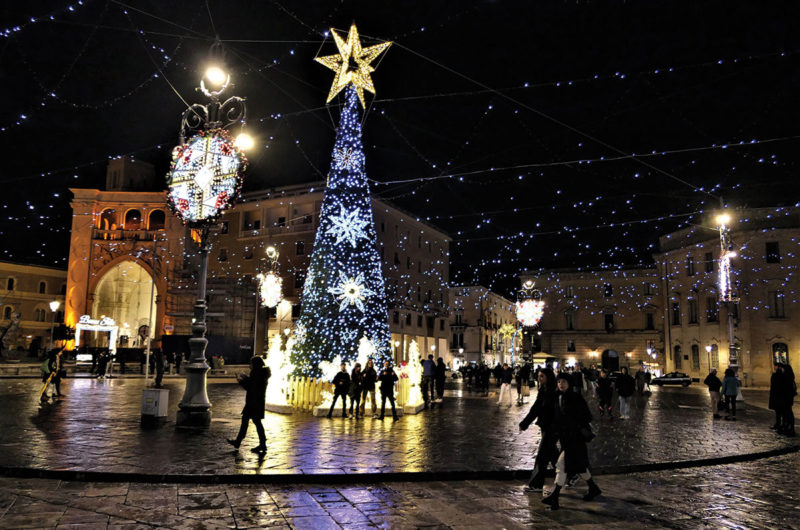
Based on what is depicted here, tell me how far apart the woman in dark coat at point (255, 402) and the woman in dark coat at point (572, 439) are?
4360 mm

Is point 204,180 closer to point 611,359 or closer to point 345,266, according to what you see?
point 345,266

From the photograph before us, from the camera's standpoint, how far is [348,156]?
1655 centimetres

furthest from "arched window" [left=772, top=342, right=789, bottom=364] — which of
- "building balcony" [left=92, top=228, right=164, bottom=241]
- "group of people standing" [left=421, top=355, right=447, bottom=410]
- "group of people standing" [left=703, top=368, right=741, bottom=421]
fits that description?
"building balcony" [left=92, top=228, right=164, bottom=241]

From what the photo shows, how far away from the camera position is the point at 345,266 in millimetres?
16000

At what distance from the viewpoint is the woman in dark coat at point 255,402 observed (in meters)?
8.88

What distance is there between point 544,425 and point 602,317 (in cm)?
5646

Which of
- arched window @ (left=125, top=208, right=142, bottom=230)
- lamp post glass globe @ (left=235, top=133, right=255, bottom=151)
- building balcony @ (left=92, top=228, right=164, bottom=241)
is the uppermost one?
arched window @ (left=125, top=208, right=142, bottom=230)

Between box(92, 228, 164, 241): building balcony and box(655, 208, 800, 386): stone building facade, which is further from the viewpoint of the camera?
box(92, 228, 164, 241): building balcony

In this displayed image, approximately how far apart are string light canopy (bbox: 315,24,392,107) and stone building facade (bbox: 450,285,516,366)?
55613 millimetres

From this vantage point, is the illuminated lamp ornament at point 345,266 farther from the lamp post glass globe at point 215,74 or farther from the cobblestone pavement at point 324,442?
the lamp post glass globe at point 215,74

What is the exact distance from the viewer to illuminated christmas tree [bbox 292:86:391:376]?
15.7 metres

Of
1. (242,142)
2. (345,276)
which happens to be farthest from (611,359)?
(242,142)

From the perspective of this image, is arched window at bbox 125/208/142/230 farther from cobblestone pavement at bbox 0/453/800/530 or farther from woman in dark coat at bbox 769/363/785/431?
woman in dark coat at bbox 769/363/785/431

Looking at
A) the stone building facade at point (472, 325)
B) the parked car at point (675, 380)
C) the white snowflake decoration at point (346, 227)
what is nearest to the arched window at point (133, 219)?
the white snowflake decoration at point (346, 227)
